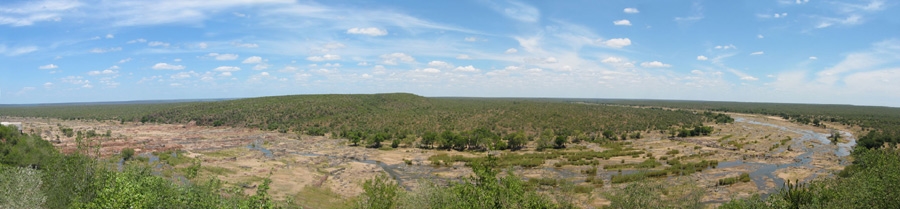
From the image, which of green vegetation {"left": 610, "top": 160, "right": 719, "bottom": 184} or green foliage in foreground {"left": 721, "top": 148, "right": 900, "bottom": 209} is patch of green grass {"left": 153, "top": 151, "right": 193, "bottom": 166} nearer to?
green vegetation {"left": 610, "top": 160, "right": 719, "bottom": 184}

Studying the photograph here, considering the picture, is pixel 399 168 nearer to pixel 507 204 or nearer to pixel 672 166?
pixel 672 166

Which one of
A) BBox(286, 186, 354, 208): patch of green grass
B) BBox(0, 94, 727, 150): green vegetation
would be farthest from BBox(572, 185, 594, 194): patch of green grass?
BBox(0, 94, 727, 150): green vegetation

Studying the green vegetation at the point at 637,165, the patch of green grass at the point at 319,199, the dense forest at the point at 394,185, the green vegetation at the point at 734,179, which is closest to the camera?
the dense forest at the point at 394,185

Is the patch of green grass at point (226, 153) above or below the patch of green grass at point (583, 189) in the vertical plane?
above

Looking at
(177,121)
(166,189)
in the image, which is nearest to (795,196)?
(166,189)

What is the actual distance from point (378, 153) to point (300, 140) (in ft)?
68.7

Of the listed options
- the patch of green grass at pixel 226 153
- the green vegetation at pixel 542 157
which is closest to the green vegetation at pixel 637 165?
the green vegetation at pixel 542 157

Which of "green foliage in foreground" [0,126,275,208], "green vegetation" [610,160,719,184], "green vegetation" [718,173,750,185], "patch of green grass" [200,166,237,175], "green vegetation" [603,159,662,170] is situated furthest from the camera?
"green vegetation" [603,159,662,170]

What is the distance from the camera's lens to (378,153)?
199ft

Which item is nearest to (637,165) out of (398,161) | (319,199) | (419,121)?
(398,161)

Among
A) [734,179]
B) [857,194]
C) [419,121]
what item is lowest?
[734,179]

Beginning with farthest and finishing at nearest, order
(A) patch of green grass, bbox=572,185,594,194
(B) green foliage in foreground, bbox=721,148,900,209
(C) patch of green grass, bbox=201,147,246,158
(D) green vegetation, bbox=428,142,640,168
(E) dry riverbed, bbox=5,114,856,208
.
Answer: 1. (C) patch of green grass, bbox=201,147,246,158
2. (D) green vegetation, bbox=428,142,640,168
3. (E) dry riverbed, bbox=5,114,856,208
4. (A) patch of green grass, bbox=572,185,594,194
5. (B) green foliage in foreground, bbox=721,148,900,209

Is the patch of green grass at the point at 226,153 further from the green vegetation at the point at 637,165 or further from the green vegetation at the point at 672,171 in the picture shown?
the green vegetation at the point at 672,171

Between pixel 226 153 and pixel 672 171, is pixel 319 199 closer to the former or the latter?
pixel 226 153
